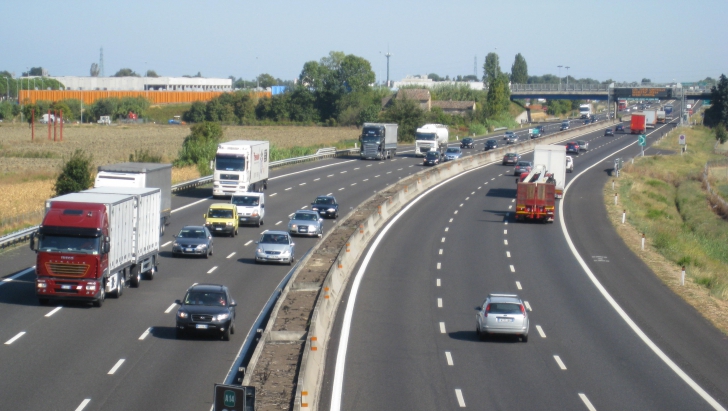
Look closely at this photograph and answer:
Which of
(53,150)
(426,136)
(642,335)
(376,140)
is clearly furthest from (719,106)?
(642,335)

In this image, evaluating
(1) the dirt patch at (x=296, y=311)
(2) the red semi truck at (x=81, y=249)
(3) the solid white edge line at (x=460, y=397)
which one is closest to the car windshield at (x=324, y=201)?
(1) the dirt patch at (x=296, y=311)

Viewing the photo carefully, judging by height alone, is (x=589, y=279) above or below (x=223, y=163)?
below

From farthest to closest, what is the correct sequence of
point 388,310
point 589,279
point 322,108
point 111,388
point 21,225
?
point 322,108 → point 21,225 → point 589,279 → point 388,310 → point 111,388

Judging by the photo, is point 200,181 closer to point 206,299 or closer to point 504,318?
point 206,299

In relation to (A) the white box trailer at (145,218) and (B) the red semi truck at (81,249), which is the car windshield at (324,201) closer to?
(A) the white box trailer at (145,218)

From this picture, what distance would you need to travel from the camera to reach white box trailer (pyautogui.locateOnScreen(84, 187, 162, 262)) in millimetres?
30641

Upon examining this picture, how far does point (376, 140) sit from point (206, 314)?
6284cm

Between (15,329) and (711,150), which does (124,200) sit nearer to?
(15,329)

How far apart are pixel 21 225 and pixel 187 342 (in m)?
22.6

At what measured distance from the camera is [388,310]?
28.9 metres

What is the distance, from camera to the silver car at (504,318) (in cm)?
2441

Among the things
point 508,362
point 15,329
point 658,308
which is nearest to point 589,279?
point 658,308

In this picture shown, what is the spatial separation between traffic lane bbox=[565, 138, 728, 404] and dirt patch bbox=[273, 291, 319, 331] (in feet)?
34.3

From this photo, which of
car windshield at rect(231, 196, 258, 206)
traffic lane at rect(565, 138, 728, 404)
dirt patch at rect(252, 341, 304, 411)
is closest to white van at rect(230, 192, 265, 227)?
car windshield at rect(231, 196, 258, 206)
